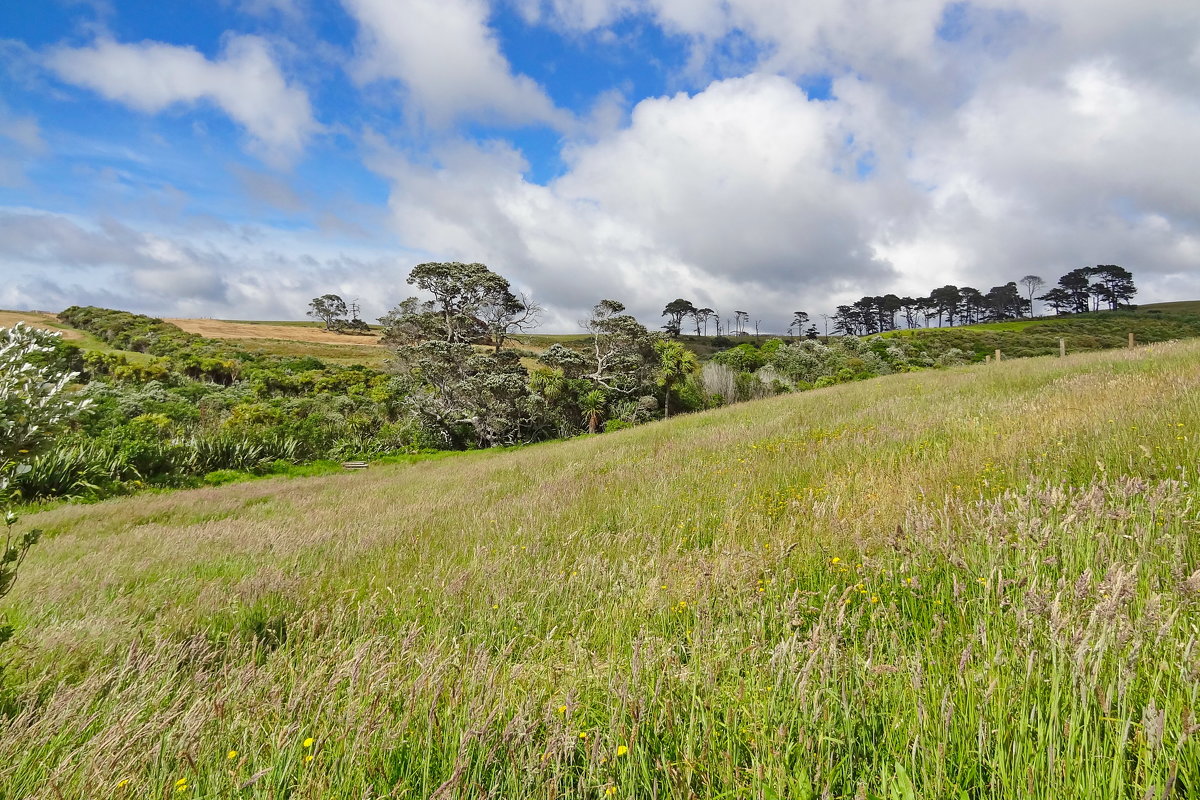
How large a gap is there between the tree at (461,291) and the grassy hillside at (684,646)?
26161 millimetres

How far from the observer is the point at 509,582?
308 centimetres

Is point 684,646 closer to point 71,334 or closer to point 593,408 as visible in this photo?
point 593,408

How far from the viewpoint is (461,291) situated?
30.9m

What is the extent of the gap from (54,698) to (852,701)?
9.36 ft

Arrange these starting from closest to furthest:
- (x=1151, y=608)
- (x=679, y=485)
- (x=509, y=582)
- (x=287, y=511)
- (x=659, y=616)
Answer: (x=1151, y=608), (x=659, y=616), (x=509, y=582), (x=679, y=485), (x=287, y=511)

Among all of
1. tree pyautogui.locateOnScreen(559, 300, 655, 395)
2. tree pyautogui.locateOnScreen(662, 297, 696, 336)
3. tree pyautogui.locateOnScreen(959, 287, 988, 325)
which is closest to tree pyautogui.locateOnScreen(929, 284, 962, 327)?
tree pyautogui.locateOnScreen(959, 287, 988, 325)

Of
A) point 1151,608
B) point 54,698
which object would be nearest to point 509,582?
point 54,698

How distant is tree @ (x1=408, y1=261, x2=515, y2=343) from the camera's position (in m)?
30.0

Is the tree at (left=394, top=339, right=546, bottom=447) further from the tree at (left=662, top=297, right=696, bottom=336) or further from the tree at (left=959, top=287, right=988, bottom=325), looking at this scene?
the tree at (left=959, top=287, right=988, bottom=325)

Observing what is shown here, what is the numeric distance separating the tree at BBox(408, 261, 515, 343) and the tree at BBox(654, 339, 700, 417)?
10.5 meters

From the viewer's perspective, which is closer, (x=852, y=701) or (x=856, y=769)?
(x=856, y=769)

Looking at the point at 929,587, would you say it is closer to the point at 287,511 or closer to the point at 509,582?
the point at 509,582

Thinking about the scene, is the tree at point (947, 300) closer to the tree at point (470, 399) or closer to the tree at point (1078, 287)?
the tree at point (1078, 287)

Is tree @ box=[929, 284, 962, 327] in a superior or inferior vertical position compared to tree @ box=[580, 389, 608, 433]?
superior
